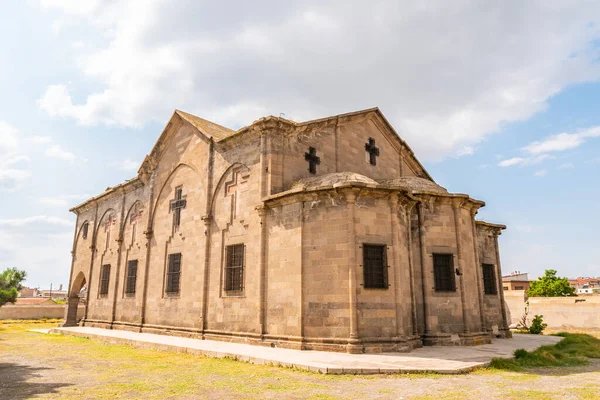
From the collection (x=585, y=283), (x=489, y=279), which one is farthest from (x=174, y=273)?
(x=585, y=283)

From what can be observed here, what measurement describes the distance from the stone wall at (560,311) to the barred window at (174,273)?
18.9 m

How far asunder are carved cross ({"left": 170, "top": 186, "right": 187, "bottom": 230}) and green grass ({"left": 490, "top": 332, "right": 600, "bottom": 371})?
A: 1488 cm

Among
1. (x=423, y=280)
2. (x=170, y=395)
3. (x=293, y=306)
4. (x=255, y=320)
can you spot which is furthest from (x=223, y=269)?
(x=170, y=395)

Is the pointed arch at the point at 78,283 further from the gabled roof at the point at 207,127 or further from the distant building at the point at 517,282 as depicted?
the distant building at the point at 517,282

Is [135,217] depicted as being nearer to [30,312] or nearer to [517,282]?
[30,312]

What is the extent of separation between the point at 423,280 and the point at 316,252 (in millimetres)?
4303

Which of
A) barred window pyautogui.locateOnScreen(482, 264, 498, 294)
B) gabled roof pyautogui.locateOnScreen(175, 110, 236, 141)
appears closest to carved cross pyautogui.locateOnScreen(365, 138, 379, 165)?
gabled roof pyautogui.locateOnScreen(175, 110, 236, 141)

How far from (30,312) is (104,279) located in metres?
14.5

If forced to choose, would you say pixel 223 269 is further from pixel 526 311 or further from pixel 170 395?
pixel 526 311

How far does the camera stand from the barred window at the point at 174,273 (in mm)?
19219

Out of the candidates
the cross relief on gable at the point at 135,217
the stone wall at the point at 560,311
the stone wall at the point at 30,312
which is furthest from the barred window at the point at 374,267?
the stone wall at the point at 30,312

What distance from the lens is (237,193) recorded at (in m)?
16.8

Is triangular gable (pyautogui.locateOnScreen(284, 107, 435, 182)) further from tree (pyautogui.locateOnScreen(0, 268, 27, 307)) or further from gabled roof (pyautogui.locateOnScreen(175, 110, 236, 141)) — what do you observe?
tree (pyautogui.locateOnScreen(0, 268, 27, 307))

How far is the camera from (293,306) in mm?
13461
